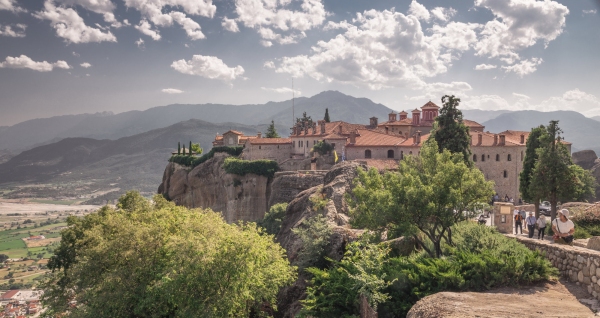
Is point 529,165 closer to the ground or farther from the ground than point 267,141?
closer to the ground

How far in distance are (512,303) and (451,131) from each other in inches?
1023

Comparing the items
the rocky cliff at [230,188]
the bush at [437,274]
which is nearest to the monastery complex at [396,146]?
the rocky cliff at [230,188]

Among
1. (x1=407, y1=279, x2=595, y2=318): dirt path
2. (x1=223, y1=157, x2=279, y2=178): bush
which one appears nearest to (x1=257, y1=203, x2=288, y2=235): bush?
(x1=223, y1=157, x2=279, y2=178): bush

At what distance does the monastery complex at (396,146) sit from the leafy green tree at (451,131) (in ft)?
25.2

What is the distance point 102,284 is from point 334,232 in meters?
10.5

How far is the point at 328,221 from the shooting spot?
71.9 feet

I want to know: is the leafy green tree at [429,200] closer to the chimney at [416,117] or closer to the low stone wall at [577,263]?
the low stone wall at [577,263]

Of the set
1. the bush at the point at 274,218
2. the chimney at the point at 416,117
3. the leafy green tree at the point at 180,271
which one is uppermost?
the chimney at the point at 416,117

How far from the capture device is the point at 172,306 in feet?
57.7

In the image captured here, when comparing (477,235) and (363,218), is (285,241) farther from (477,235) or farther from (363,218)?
(477,235)

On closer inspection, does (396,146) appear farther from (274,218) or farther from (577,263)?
(577,263)

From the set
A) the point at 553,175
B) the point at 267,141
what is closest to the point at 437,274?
the point at 553,175

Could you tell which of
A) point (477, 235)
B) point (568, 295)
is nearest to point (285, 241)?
point (477, 235)

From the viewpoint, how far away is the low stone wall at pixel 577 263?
11.9 metres
